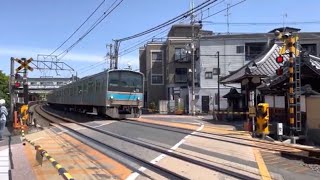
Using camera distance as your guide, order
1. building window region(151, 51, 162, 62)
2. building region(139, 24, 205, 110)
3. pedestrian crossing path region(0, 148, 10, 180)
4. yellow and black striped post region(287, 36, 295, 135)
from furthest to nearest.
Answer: building window region(151, 51, 162, 62) → building region(139, 24, 205, 110) → yellow and black striped post region(287, 36, 295, 135) → pedestrian crossing path region(0, 148, 10, 180)

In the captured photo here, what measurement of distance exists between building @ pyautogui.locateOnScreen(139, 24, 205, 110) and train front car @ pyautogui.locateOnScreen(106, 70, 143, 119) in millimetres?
26657

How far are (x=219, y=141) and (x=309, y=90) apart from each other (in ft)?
15.1

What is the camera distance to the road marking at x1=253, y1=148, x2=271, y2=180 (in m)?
9.72

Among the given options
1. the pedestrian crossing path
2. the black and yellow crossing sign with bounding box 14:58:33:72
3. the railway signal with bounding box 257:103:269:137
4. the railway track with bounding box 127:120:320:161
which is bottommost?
the pedestrian crossing path

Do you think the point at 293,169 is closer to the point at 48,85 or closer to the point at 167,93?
the point at 167,93

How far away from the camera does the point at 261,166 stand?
36.3 feet

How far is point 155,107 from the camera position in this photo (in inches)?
2352

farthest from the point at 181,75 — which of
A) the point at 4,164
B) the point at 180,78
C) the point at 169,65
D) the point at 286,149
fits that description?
the point at 4,164

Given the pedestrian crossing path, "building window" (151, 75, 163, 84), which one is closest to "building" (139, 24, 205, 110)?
"building window" (151, 75, 163, 84)

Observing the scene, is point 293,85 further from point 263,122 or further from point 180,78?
point 180,78

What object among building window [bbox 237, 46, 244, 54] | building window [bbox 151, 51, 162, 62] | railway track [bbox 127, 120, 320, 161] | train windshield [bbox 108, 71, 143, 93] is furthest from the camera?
building window [bbox 151, 51, 162, 62]

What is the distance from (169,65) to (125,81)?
108 ft

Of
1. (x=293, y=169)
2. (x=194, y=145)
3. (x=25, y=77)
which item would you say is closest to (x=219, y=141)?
(x=194, y=145)

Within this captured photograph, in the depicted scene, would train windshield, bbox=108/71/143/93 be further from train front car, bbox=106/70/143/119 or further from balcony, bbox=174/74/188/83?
balcony, bbox=174/74/188/83
